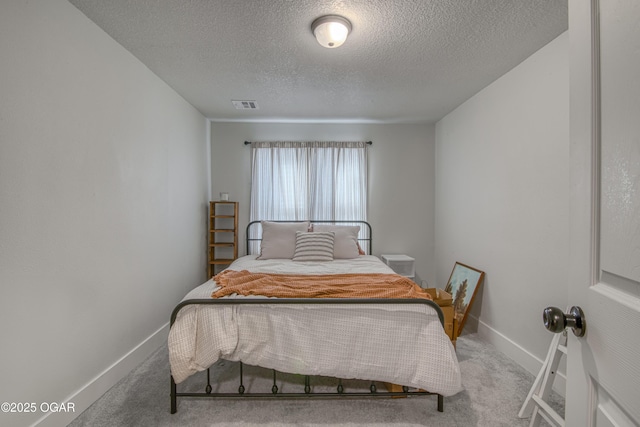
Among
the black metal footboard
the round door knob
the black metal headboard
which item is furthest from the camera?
the black metal headboard

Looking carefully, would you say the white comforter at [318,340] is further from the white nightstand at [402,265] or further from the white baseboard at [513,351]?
the white nightstand at [402,265]

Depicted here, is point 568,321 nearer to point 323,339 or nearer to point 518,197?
point 323,339

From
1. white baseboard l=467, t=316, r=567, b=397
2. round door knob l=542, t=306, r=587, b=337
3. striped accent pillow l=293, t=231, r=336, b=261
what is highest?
round door knob l=542, t=306, r=587, b=337

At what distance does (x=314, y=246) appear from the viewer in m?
3.30

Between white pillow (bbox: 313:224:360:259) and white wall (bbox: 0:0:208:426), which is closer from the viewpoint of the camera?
white wall (bbox: 0:0:208:426)

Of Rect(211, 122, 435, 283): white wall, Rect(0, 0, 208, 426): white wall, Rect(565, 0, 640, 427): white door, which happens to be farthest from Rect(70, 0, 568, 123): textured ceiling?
Rect(565, 0, 640, 427): white door

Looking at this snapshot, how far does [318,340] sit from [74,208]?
1634 millimetres

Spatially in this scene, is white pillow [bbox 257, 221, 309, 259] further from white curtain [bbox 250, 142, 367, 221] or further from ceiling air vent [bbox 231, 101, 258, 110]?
ceiling air vent [bbox 231, 101, 258, 110]

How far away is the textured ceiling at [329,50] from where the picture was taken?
1.72m

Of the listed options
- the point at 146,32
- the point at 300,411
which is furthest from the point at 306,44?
the point at 300,411

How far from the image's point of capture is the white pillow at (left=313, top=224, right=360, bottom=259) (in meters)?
3.38

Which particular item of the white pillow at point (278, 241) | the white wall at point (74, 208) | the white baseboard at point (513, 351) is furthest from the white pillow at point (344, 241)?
the white wall at point (74, 208)

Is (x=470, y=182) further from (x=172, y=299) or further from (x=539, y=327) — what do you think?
(x=172, y=299)

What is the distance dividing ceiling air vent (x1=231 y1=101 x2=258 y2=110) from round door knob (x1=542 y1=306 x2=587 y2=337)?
322 centimetres
